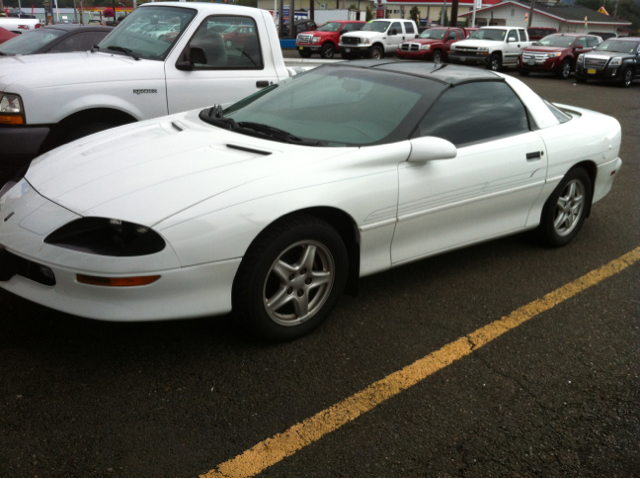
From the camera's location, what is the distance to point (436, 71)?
4074 millimetres

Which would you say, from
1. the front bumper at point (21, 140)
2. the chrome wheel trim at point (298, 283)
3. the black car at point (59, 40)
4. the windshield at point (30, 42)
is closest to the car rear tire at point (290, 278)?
the chrome wheel trim at point (298, 283)

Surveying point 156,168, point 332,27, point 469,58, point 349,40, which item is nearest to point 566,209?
point 156,168

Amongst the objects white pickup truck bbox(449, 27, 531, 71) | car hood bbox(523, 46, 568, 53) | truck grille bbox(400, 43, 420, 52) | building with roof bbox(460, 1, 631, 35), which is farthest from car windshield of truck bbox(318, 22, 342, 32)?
building with roof bbox(460, 1, 631, 35)

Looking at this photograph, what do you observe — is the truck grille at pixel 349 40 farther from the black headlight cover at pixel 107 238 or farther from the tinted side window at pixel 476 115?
the black headlight cover at pixel 107 238

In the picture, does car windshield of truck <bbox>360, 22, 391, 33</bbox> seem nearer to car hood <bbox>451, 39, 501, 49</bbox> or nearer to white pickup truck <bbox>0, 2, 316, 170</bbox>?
car hood <bbox>451, 39, 501, 49</bbox>

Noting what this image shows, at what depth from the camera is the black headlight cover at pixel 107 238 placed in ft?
8.67

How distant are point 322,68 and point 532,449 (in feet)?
9.68

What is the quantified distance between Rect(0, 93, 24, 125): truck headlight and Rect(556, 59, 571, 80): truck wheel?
20.4m

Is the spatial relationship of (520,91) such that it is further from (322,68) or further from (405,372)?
(405,372)

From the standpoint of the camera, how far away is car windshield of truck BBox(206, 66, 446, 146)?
3.51 metres

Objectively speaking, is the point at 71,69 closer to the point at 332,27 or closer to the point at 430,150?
the point at 430,150

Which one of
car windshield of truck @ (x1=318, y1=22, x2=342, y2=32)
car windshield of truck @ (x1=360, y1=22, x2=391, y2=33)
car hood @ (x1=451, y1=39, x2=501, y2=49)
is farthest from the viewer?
car windshield of truck @ (x1=318, y1=22, x2=342, y2=32)

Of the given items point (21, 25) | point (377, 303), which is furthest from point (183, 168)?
point (21, 25)

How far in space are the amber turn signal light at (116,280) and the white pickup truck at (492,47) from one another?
2237cm
